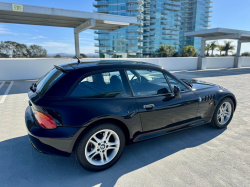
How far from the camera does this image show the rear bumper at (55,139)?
2209 mm

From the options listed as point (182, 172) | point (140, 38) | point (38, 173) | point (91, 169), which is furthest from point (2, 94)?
point (140, 38)

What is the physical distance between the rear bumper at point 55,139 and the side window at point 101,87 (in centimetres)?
48

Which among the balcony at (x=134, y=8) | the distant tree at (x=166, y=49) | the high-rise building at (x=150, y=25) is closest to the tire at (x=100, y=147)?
the high-rise building at (x=150, y=25)

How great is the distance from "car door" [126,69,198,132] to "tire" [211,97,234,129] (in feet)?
2.44

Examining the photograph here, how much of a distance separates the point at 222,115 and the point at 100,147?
2915mm

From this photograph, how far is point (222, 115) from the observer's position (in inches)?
154

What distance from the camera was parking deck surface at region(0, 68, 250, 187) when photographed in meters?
2.34

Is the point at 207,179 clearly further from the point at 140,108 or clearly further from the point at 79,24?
the point at 79,24

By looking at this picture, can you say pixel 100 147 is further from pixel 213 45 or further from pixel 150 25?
pixel 150 25

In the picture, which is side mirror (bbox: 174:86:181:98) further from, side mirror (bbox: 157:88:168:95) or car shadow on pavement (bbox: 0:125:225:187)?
car shadow on pavement (bbox: 0:125:225:187)

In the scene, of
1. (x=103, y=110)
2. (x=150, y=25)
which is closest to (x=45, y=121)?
(x=103, y=110)

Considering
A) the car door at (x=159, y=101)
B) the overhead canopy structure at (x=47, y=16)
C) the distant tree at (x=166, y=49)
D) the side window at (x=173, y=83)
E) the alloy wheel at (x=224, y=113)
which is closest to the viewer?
the car door at (x=159, y=101)

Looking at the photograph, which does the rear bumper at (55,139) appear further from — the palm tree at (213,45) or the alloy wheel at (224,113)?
the palm tree at (213,45)

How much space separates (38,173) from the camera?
8.07 feet
